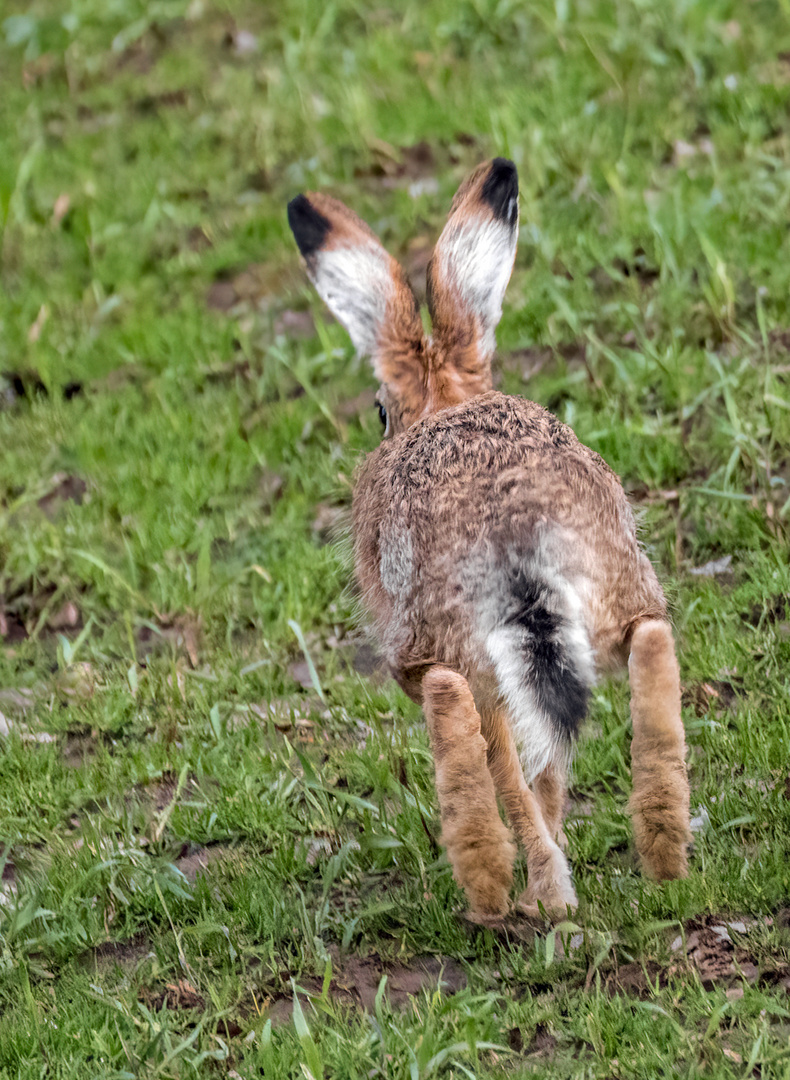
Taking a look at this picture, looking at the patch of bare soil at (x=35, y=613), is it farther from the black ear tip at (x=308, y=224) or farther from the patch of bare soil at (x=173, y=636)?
the black ear tip at (x=308, y=224)

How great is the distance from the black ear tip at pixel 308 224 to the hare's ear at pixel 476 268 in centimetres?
43

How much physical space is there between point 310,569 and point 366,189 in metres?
2.76

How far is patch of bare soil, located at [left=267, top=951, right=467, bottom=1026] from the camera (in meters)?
3.42

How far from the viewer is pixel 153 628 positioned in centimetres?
518

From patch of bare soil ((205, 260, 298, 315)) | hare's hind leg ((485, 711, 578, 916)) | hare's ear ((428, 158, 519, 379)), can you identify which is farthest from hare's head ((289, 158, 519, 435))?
patch of bare soil ((205, 260, 298, 315))

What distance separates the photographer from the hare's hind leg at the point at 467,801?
10.7 ft

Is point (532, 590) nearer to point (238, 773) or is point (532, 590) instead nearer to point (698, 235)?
point (238, 773)

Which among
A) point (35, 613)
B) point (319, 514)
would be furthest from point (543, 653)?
point (35, 613)

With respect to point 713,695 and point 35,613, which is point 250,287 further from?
point 713,695

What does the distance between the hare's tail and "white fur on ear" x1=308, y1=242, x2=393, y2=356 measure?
5.05 feet

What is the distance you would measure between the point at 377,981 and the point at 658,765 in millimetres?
988

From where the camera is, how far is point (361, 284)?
14.8 ft

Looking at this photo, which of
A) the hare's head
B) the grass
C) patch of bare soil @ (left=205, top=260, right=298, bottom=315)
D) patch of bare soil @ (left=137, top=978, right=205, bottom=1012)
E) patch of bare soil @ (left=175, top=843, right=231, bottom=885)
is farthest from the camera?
patch of bare soil @ (left=205, top=260, right=298, bottom=315)

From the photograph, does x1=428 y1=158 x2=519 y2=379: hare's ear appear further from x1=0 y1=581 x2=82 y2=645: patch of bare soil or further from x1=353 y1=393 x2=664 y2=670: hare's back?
x1=0 y1=581 x2=82 y2=645: patch of bare soil
